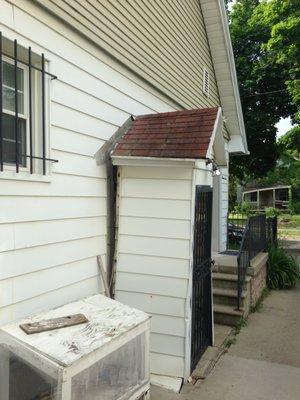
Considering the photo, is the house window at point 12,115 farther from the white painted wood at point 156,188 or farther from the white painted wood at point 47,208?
the white painted wood at point 156,188

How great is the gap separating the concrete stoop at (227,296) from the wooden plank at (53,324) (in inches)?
146

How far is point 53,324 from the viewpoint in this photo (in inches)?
134

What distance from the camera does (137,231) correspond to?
482cm

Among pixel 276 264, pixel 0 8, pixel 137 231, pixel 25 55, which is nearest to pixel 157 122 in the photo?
pixel 137 231

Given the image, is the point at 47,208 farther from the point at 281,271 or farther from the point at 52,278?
the point at 281,271

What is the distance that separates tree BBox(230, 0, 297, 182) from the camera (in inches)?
673

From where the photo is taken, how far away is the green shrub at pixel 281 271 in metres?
9.48

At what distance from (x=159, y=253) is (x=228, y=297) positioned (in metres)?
2.83

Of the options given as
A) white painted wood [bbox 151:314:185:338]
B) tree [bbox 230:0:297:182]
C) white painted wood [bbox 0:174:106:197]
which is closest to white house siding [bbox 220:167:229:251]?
white painted wood [bbox 151:314:185:338]

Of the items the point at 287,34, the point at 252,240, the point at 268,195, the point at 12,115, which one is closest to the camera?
the point at 12,115

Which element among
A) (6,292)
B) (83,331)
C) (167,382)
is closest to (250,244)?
(167,382)

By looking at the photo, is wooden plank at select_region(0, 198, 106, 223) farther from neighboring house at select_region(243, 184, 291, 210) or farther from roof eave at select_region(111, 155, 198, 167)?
neighboring house at select_region(243, 184, 291, 210)

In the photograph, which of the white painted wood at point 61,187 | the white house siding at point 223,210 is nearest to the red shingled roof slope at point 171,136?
the white painted wood at point 61,187

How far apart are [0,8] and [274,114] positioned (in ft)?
51.6
